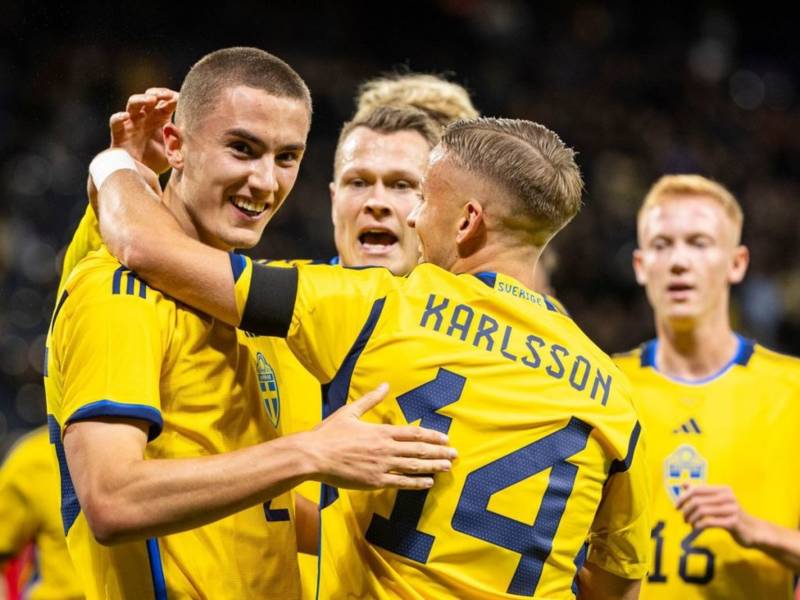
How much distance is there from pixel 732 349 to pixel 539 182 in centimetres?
258

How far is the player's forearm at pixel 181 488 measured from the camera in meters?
2.41

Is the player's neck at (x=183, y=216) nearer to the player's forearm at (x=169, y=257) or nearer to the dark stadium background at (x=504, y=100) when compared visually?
the player's forearm at (x=169, y=257)

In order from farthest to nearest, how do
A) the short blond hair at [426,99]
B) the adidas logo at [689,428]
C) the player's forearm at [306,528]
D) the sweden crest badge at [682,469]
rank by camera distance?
1. the adidas logo at [689,428]
2. the sweden crest badge at [682,469]
3. the short blond hair at [426,99]
4. the player's forearm at [306,528]

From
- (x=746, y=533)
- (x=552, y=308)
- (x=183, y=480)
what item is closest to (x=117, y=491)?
(x=183, y=480)

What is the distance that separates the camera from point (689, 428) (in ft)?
16.1

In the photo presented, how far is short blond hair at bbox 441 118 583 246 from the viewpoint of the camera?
289 centimetres

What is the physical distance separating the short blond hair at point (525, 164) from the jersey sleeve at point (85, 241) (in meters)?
1.16

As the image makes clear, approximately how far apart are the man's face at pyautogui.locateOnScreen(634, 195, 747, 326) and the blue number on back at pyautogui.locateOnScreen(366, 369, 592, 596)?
248cm

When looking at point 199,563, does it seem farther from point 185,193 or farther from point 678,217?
point 678,217

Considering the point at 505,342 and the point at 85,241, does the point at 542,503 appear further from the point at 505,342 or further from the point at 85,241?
the point at 85,241

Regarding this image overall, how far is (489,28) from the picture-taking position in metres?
14.9

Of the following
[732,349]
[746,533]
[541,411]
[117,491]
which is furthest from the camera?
[732,349]

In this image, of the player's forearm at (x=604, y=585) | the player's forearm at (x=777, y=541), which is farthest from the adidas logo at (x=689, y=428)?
the player's forearm at (x=604, y=585)

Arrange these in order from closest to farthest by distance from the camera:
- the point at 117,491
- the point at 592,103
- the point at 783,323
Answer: the point at 117,491 → the point at 783,323 → the point at 592,103
